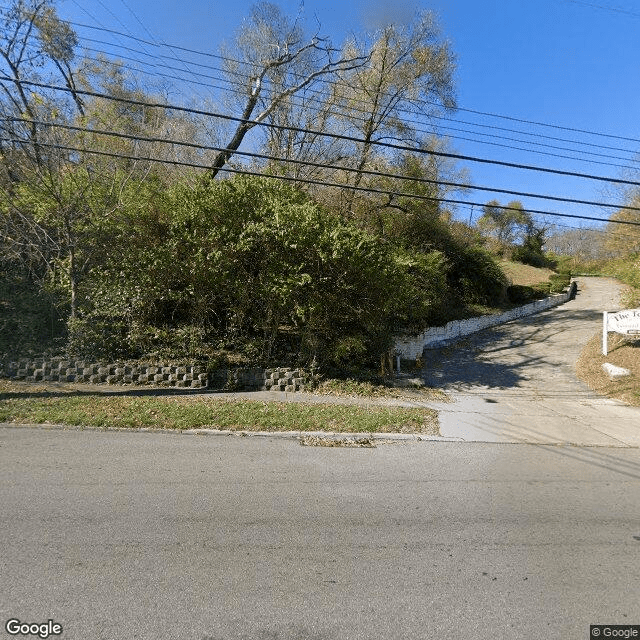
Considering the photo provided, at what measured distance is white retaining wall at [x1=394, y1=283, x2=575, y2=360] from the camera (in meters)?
13.1

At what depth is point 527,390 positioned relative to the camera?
1051cm

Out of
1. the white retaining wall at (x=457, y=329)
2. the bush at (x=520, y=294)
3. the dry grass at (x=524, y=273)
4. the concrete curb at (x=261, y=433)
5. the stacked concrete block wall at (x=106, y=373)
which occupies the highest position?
the dry grass at (x=524, y=273)

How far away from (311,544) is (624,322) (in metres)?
13.0

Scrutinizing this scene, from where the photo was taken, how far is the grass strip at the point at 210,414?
270 inches

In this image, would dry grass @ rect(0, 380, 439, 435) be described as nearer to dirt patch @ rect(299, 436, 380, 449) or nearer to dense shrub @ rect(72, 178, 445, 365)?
dirt patch @ rect(299, 436, 380, 449)

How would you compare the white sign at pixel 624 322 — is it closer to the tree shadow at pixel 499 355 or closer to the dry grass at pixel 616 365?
the dry grass at pixel 616 365

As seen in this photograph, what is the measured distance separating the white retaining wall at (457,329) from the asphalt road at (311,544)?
736 cm

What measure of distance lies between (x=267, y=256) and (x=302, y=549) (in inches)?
289

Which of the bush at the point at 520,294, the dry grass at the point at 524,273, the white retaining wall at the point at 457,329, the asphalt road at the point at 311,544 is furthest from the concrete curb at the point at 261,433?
the dry grass at the point at 524,273

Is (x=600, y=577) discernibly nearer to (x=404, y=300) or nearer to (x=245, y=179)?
(x=404, y=300)

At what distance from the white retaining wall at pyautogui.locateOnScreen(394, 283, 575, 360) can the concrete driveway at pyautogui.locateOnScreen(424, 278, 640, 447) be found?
50 centimetres

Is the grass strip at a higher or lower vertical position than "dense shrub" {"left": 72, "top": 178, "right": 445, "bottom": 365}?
lower

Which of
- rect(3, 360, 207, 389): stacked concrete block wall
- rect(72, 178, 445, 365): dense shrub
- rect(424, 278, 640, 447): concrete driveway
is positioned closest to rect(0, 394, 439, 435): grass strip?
rect(424, 278, 640, 447): concrete driveway

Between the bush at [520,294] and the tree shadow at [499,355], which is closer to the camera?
the tree shadow at [499,355]
